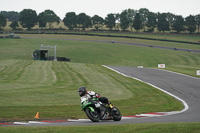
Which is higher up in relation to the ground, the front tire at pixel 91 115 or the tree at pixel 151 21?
the tree at pixel 151 21

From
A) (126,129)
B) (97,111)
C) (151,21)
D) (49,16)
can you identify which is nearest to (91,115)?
(97,111)

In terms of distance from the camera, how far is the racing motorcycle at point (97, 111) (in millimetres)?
11898

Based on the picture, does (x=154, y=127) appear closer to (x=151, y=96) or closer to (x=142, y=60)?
(x=151, y=96)

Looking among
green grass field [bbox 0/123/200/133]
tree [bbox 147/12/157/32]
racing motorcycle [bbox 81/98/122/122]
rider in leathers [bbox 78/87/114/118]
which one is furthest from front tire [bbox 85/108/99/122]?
tree [bbox 147/12/157/32]

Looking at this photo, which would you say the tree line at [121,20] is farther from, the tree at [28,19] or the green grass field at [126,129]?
the green grass field at [126,129]

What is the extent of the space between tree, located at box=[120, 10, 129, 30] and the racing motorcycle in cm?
15851

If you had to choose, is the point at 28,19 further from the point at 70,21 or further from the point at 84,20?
the point at 84,20

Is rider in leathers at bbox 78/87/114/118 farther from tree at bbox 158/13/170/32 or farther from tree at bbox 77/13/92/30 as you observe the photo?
tree at bbox 77/13/92/30

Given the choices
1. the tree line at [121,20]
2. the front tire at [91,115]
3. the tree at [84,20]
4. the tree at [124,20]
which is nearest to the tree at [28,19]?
the tree line at [121,20]

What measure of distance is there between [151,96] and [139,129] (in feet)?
35.6

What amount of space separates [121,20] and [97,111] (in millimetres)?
164804

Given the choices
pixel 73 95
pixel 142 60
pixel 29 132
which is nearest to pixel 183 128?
pixel 29 132

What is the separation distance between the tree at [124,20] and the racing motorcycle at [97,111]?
158511mm

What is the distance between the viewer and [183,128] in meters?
9.67
